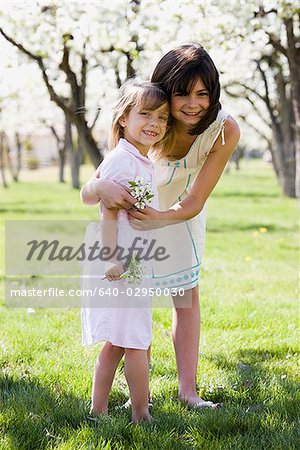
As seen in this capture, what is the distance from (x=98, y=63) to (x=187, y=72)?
46.3 ft

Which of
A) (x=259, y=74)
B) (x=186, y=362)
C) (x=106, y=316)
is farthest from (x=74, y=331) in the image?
(x=259, y=74)

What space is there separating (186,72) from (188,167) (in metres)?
0.53

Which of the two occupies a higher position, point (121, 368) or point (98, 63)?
point (98, 63)

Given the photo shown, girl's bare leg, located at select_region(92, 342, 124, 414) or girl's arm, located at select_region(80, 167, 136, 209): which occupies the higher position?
girl's arm, located at select_region(80, 167, 136, 209)

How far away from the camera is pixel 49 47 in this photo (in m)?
9.70

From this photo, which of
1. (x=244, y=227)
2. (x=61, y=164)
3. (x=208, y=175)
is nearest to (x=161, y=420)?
(x=208, y=175)

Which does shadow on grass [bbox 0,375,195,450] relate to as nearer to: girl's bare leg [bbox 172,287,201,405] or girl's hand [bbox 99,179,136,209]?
girl's bare leg [bbox 172,287,201,405]

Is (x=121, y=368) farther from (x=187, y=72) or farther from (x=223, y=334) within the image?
(x=187, y=72)

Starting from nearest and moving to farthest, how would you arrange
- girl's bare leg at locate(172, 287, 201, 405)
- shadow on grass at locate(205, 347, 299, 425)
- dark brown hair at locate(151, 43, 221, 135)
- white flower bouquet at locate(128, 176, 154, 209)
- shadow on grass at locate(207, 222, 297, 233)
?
white flower bouquet at locate(128, 176, 154, 209)
dark brown hair at locate(151, 43, 221, 135)
shadow on grass at locate(205, 347, 299, 425)
girl's bare leg at locate(172, 287, 201, 405)
shadow on grass at locate(207, 222, 297, 233)

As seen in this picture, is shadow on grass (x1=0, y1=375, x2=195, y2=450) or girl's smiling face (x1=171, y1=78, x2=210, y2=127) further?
girl's smiling face (x1=171, y1=78, x2=210, y2=127)

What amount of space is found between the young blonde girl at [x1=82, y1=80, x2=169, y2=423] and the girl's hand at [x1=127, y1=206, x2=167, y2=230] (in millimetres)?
29

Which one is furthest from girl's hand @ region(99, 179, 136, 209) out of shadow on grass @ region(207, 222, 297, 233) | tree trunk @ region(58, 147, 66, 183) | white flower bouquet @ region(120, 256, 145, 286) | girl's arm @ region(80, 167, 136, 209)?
tree trunk @ region(58, 147, 66, 183)

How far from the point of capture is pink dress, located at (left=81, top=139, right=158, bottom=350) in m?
2.62

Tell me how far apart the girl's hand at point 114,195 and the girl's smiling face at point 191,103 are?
436 mm
